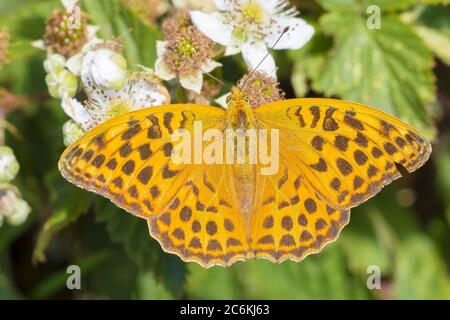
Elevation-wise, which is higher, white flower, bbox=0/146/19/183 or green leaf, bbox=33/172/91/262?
white flower, bbox=0/146/19/183

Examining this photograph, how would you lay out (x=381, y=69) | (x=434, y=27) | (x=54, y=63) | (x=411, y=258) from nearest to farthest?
1. (x=54, y=63)
2. (x=381, y=69)
3. (x=434, y=27)
4. (x=411, y=258)

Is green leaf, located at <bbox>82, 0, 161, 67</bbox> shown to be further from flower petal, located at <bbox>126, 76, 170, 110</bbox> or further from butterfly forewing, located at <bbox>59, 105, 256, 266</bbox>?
butterfly forewing, located at <bbox>59, 105, 256, 266</bbox>

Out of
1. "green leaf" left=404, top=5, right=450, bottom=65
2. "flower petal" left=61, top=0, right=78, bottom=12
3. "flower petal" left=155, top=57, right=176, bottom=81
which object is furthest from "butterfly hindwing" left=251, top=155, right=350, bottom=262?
"green leaf" left=404, top=5, right=450, bottom=65

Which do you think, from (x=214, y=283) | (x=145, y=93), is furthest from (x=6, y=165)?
(x=214, y=283)

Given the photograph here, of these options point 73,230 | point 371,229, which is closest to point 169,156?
point 73,230

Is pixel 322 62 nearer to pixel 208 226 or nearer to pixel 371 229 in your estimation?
pixel 371 229

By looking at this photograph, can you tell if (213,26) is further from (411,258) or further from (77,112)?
(411,258)
